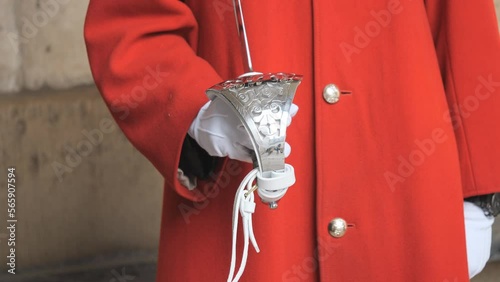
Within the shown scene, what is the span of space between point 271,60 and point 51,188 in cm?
103

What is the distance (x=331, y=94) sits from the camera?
905 millimetres

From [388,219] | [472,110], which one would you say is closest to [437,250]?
[388,219]

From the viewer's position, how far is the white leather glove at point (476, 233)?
1.00 meters

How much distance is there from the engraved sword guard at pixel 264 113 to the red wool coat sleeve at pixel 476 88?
1.14ft

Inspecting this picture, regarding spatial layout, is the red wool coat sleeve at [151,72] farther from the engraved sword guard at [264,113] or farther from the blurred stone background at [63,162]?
the blurred stone background at [63,162]

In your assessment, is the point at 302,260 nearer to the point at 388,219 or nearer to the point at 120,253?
the point at 388,219

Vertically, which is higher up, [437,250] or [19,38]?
[19,38]

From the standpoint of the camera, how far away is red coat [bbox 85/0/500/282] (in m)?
0.90

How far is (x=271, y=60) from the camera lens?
906 mm

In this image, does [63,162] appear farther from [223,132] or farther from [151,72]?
[223,132]

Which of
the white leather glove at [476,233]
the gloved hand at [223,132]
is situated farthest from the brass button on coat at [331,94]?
the white leather glove at [476,233]

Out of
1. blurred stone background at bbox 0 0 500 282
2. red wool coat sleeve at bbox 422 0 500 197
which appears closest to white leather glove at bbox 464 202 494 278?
red wool coat sleeve at bbox 422 0 500 197

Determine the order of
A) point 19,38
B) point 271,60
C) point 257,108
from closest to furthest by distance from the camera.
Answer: point 257,108 → point 271,60 → point 19,38

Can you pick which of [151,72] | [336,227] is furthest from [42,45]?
[336,227]
